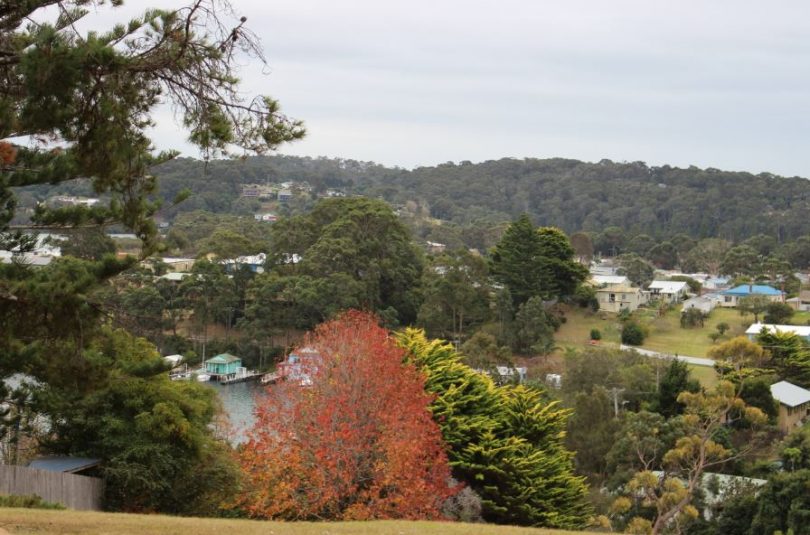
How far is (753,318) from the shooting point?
39375mm

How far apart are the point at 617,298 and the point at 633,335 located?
20.0 feet

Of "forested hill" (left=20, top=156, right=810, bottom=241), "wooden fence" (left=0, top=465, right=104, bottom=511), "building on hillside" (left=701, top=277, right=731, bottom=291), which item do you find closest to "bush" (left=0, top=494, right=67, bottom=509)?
"wooden fence" (left=0, top=465, right=104, bottom=511)

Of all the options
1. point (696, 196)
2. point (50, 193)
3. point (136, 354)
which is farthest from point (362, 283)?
point (696, 196)

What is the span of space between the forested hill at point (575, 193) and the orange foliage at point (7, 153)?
214ft

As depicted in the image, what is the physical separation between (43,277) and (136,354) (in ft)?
18.7

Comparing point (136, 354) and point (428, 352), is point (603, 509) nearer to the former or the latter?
point (428, 352)

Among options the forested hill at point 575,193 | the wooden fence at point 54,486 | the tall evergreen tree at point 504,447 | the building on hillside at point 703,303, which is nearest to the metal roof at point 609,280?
the building on hillside at point 703,303

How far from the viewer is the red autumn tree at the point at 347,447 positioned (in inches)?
483

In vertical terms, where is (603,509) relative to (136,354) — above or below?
below

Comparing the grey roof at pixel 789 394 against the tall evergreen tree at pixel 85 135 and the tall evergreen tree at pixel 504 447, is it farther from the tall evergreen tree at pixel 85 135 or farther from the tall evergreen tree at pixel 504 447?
A: the tall evergreen tree at pixel 85 135

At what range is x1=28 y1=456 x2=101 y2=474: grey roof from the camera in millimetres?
11777

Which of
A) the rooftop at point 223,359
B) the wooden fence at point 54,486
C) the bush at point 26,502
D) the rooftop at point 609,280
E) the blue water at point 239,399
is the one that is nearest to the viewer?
the bush at point 26,502

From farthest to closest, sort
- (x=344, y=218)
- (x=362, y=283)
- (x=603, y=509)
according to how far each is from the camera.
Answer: (x=344, y=218) → (x=362, y=283) → (x=603, y=509)

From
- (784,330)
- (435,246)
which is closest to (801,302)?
(784,330)
